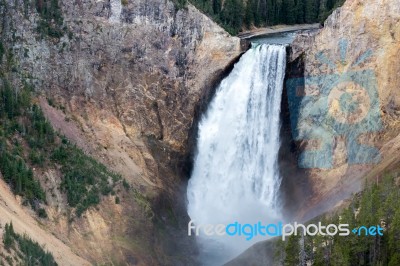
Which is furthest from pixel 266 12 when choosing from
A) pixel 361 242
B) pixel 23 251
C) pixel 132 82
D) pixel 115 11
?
pixel 23 251

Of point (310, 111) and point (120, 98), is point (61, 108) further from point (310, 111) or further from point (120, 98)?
point (310, 111)

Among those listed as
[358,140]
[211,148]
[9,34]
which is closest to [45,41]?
[9,34]

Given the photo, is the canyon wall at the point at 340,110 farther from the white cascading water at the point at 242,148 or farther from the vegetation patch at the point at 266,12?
the vegetation patch at the point at 266,12

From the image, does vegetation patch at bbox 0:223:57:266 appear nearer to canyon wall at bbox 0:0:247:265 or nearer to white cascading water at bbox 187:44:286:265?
canyon wall at bbox 0:0:247:265

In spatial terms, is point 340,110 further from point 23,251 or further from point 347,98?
point 23,251

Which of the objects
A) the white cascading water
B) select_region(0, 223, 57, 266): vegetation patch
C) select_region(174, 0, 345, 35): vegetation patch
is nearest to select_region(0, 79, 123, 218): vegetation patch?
select_region(0, 223, 57, 266): vegetation patch
